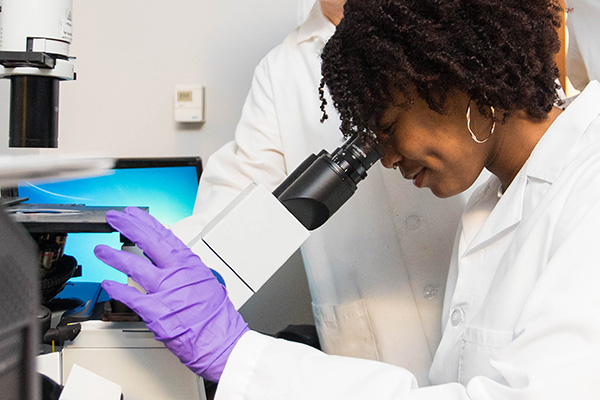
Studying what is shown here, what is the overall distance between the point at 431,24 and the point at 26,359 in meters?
0.64

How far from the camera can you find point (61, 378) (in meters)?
0.83

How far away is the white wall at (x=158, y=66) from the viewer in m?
1.89

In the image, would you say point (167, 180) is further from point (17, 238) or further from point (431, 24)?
point (17, 238)

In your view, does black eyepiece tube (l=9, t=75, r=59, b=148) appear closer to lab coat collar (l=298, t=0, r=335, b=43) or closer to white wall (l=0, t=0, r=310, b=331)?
lab coat collar (l=298, t=0, r=335, b=43)

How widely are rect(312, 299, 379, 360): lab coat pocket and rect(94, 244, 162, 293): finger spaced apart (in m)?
0.66

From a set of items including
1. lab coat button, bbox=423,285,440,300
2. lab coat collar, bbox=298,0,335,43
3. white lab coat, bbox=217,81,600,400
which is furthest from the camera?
lab coat collar, bbox=298,0,335,43

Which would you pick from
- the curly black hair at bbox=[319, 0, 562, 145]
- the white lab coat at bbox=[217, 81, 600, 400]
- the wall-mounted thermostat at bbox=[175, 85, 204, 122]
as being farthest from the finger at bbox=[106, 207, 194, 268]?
the wall-mounted thermostat at bbox=[175, 85, 204, 122]

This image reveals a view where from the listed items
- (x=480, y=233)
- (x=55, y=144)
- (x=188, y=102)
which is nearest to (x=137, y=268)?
(x=55, y=144)

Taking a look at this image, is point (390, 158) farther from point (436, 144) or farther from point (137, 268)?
point (137, 268)

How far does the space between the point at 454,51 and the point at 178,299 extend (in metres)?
0.51

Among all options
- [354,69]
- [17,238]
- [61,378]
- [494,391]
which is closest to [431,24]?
[354,69]

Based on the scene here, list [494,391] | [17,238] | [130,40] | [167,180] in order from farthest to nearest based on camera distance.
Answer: [130,40], [167,180], [494,391], [17,238]

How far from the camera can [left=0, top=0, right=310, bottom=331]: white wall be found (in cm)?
189

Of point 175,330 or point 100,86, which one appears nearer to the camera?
point 175,330
